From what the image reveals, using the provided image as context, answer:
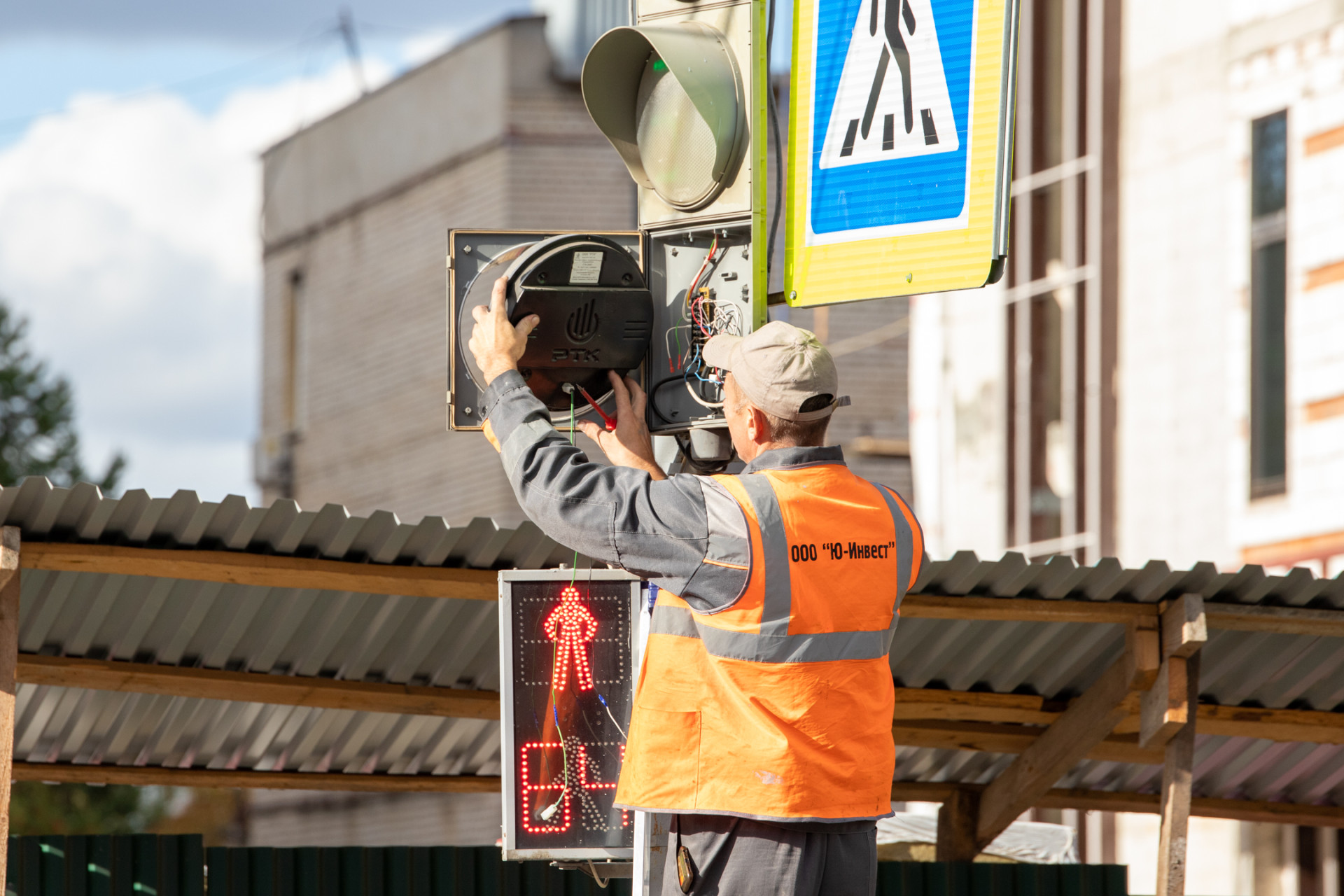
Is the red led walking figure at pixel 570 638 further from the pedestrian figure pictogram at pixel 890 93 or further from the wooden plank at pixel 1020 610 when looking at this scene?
the wooden plank at pixel 1020 610

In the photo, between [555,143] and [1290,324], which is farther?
[555,143]

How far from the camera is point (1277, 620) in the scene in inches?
331

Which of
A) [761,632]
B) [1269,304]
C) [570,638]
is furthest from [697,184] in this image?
[1269,304]

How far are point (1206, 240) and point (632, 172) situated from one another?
10.3m

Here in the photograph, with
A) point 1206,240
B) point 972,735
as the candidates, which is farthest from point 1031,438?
point 972,735

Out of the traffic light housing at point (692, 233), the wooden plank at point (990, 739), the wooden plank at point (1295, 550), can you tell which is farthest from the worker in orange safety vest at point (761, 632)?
the wooden plank at point (1295, 550)

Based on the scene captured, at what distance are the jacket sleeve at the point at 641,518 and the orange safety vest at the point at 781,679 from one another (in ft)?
0.16

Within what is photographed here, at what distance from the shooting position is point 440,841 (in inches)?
1001

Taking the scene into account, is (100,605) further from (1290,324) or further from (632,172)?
(1290,324)

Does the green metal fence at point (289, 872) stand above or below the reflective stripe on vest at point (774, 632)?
below

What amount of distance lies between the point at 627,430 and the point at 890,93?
51.2 inches

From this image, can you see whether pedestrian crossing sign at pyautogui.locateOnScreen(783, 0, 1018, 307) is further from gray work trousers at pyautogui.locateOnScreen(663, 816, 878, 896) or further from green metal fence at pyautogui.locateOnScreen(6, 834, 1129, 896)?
green metal fence at pyautogui.locateOnScreen(6, 834, 1129, 896)

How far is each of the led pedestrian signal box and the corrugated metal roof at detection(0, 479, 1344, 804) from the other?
5.58ft

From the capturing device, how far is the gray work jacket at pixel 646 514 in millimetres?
4734
